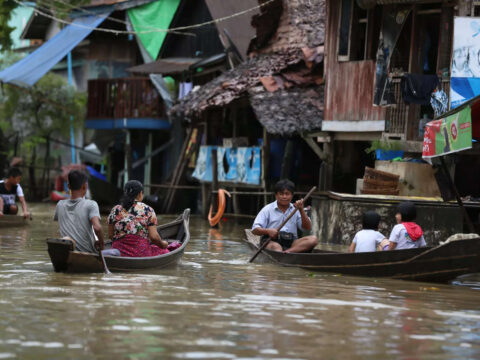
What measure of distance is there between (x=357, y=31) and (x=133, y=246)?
9.04 metres

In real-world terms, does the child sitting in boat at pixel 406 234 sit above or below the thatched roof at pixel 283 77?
below

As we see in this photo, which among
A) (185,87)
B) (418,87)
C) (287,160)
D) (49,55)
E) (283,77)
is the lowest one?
(287,160)

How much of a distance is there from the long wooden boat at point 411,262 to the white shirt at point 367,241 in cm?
42

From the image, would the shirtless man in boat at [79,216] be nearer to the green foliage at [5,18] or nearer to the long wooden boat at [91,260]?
the long wooden boat at [91,260]

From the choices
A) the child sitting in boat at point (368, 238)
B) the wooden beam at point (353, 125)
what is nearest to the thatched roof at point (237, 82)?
the wooden beam at point (353, 125)

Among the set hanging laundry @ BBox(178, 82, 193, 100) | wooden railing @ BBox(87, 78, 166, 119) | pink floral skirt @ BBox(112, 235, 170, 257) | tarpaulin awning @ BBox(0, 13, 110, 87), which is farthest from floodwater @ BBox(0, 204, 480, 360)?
wooden railing @ BBox(87, 78, 166, 119)

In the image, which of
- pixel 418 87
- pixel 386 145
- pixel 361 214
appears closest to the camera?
pixel 361 214

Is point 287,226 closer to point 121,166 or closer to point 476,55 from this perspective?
point 476,55

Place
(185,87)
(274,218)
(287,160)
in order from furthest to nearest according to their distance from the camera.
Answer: (185,87), (287,160), (274,218)

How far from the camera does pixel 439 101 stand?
50.5ft

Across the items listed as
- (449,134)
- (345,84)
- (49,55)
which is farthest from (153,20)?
(449,134)

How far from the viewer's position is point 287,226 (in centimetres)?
1205

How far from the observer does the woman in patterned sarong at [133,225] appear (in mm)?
10414

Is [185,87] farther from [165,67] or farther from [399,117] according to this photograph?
[399,117]
